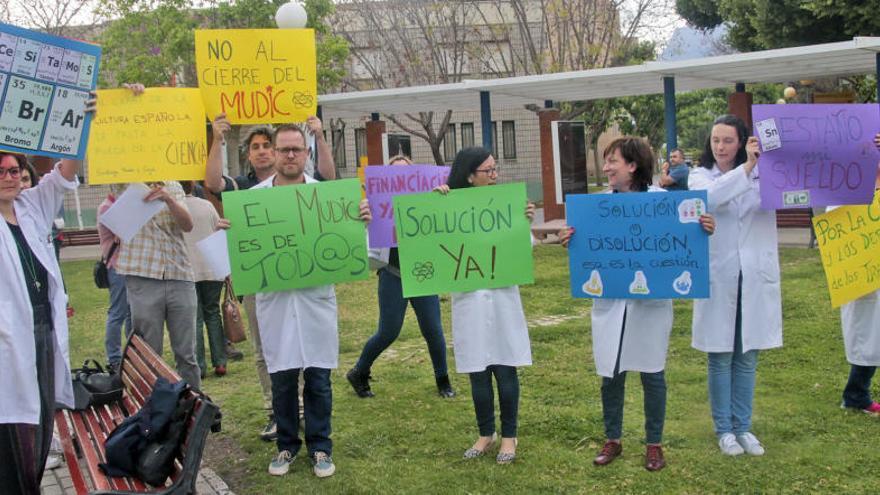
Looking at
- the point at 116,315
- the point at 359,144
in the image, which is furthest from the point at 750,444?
the point at 359,144

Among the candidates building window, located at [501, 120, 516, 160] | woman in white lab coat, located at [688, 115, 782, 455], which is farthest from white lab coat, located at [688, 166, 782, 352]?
building window, located at [501, 120, 516, 160]

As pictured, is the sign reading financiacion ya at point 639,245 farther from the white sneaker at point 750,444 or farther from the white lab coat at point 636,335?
the white sneaker at point 750,444

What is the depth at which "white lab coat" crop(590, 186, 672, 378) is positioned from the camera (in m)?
4.74

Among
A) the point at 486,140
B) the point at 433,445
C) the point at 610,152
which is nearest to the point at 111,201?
the point at 433,445

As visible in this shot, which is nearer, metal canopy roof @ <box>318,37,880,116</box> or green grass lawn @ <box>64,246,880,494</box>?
green grass lawn @ <box>64,246,880,494</box>

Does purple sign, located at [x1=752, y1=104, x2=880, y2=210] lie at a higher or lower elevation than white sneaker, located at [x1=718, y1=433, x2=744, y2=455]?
higher

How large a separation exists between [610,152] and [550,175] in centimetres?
1379

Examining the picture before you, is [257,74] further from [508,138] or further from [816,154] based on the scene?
[508,138]

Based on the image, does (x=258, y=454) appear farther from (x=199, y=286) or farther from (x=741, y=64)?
(x=741, y=64)

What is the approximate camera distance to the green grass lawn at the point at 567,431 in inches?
188

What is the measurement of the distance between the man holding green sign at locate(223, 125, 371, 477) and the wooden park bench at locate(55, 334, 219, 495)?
2.15 feet

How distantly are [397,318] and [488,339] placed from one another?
5.66 feet

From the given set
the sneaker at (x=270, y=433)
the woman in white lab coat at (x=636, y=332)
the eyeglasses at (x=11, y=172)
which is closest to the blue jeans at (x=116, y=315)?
the sneaker at (x=270, y=433)

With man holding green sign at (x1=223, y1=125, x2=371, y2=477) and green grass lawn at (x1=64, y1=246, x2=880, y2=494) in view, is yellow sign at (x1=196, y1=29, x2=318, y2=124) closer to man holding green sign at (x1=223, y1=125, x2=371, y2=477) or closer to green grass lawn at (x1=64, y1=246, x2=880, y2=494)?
man holding green sign at (x1=223, y1=125, x2=371, y2=477)
